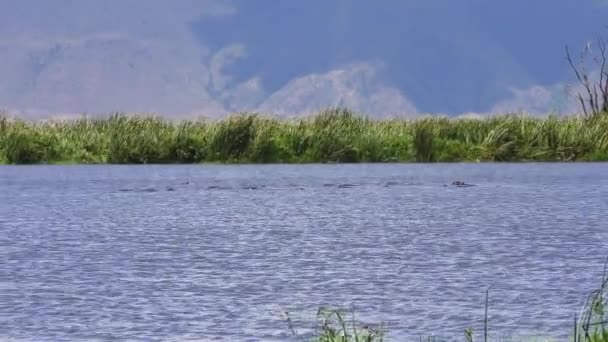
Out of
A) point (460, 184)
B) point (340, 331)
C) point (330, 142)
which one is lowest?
point (340, 331)

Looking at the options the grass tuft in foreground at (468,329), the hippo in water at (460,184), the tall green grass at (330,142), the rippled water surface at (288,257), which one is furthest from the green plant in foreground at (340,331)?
the tall green grass at (330,142)

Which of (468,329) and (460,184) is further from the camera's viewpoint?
(460,184)

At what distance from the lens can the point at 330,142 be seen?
50.8 m

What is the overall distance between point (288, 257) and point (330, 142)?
3102 cm

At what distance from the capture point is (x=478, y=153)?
5138 centimetres

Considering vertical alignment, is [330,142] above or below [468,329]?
above

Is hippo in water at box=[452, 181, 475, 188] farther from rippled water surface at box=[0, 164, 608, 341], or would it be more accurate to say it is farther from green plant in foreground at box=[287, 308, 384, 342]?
green plant in foreground at box=[287, 308, 384, 342]

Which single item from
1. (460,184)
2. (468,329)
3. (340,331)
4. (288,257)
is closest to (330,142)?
(460,184)

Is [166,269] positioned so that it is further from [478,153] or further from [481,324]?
[478,153]

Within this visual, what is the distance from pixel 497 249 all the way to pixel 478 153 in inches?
1215

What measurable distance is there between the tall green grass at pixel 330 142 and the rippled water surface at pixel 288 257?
11343mm

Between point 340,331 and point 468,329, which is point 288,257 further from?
point 468,329

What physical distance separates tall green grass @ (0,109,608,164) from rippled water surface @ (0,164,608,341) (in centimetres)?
1134

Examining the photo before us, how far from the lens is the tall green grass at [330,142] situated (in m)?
50.3
